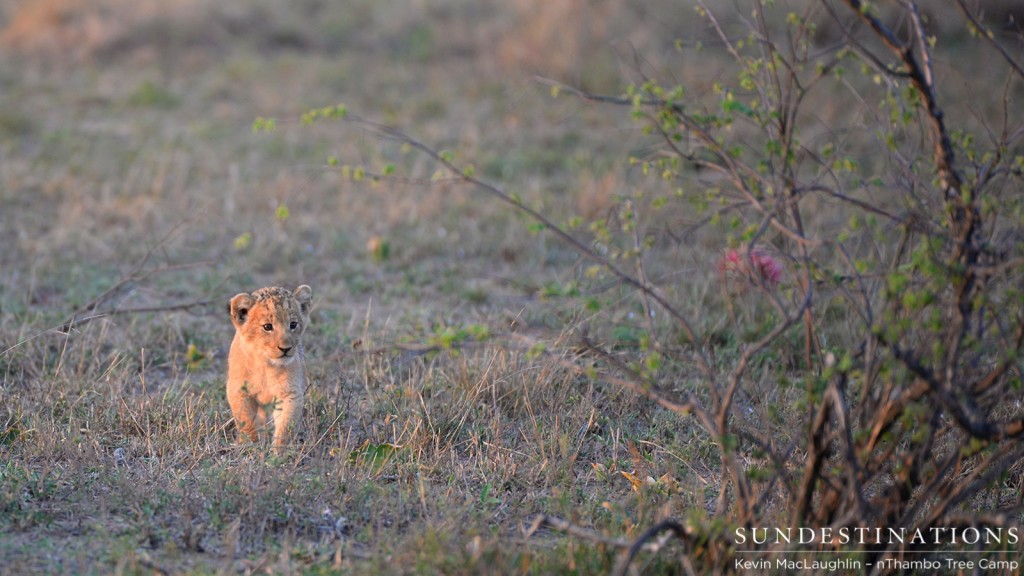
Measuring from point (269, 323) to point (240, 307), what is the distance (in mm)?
175

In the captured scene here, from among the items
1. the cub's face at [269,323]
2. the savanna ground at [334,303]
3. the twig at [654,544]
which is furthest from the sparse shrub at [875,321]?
the cub's face at [269,323]

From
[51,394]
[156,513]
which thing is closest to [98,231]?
[51,394]

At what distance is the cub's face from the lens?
4.95 m

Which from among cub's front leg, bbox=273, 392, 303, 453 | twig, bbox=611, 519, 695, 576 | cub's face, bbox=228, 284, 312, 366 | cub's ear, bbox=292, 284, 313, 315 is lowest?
twig, bbox=611, 519, 695, 576

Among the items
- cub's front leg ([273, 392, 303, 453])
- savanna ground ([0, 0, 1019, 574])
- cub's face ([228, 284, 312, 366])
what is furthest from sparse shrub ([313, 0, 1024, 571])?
cub's front leg ([273, 392, 303, 453])

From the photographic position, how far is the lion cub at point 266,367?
4.95m

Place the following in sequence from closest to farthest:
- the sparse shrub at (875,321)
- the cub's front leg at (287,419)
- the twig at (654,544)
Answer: the twig at (654,544) < the sparse shrub at (875,321) < the cub's front leg at (287,419)

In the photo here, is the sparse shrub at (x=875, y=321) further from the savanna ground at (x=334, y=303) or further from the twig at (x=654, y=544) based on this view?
the savanna ground at (x=334, y=303)

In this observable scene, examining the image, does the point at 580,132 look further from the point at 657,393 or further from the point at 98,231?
the point at 657,393

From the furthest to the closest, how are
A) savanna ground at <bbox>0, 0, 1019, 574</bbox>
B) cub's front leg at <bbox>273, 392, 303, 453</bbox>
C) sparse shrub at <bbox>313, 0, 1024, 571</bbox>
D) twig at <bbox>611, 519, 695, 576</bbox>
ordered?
cub's front leg at <bbox>273, 392, 303, 453</bbox> → savanna ground at <bbox>0, 0, 1019, 574</bbox> → sparse shrub at <bbox>313, 0, 1024, 571</bbox> → twig at <bbox>611, 519, 695, 576</bbox>

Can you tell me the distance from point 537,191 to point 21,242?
444cm

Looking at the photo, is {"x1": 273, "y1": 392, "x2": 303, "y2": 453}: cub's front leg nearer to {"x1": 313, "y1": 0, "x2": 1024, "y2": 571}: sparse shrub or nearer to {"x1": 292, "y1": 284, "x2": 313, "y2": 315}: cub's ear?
{"x1": 292, "y1": 284, "x2": 313, "y2": 315}: cub's ear

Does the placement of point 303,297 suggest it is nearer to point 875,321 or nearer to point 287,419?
point 287,419

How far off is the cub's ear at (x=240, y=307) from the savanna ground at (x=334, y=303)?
49 centimetres
